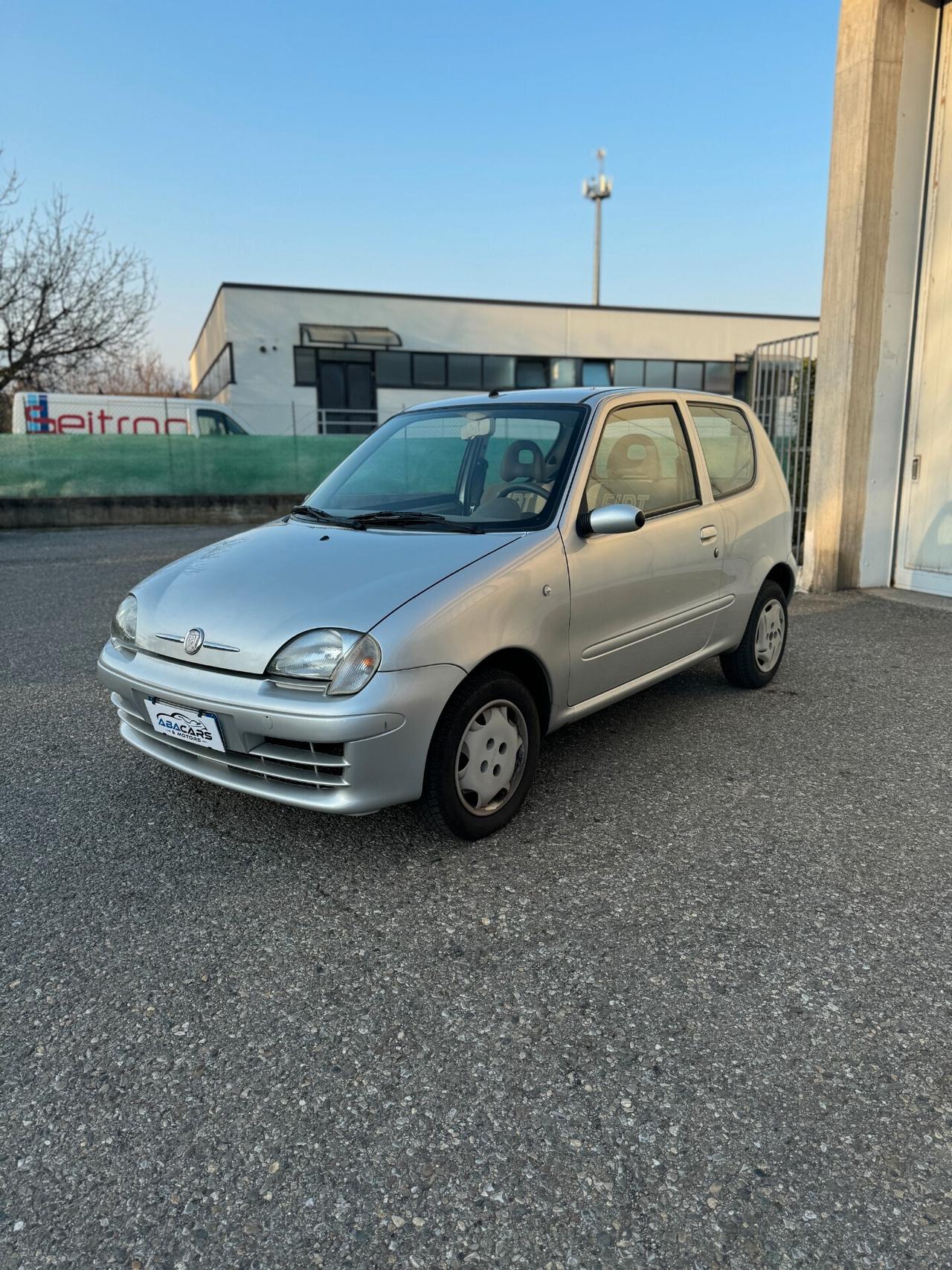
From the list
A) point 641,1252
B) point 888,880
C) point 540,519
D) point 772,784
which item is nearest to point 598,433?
point 540,519

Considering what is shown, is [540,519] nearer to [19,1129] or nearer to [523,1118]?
[523,1118]

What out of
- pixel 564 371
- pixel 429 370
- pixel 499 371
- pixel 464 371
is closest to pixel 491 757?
pixel 429 370

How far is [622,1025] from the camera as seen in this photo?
223 cm

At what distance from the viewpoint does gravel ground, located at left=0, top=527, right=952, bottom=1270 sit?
1.70m

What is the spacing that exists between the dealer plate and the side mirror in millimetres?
1608

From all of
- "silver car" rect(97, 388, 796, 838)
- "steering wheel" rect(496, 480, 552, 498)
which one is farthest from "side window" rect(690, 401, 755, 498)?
"steering wheel" rect(496, 480, 552, 498)

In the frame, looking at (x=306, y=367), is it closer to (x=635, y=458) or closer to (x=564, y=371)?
(x=564, y=371)

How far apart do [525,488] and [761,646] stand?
7.10 ft

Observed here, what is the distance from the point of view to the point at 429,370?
28.4 m

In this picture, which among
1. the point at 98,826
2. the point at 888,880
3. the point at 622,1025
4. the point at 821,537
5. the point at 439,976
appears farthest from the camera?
the point at 821,537

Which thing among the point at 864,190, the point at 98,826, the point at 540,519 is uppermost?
the point at 864,190

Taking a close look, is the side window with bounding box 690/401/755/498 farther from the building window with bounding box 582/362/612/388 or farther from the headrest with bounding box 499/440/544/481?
the building window with bounding box 582/362/612/388

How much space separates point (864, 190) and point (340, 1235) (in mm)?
8807

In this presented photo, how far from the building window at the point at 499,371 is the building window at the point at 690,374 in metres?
6.05
